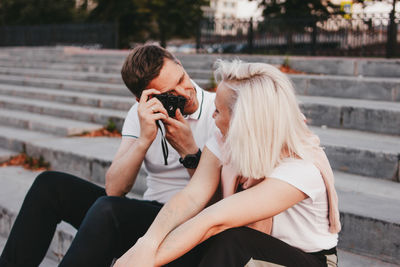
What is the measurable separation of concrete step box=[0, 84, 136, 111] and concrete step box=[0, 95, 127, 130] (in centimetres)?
11

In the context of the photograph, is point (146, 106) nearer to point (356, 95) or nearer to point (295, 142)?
point (295, 142)

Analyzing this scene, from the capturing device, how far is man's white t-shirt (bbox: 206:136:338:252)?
162 cm

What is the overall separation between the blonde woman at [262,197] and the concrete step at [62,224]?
0.65 m

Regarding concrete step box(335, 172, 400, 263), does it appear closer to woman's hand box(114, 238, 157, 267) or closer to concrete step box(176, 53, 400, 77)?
woman's hand box(114, 238, 157, 267)

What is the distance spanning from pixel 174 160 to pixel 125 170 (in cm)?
26

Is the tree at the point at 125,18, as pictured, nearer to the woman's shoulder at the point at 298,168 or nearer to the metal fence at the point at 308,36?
the metal fence at the point at 308,36

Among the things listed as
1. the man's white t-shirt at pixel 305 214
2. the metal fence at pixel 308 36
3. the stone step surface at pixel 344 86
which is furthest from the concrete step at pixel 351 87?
the metal fence at pixel 308 36

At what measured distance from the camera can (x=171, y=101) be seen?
7.19 feet

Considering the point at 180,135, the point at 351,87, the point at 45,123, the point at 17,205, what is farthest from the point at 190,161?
the point at 45,123

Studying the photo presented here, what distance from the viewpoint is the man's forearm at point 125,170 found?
2.27 meters

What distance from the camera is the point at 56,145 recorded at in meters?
4.43

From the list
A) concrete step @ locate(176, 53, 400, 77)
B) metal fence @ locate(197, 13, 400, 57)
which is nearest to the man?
concrete step @ locate(176, 53, 400, 77)

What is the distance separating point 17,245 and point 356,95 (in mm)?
3842

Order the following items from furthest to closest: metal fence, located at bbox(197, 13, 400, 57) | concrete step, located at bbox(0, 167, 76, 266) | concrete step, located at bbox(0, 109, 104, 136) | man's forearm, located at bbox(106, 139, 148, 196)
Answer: metal fence, located at bbox(197, 13, 400, 57)
concrete step, located at bbox(0, 109, 104, 136)
concrete step, located at bbox(0, 167, 76, 266)
man's forearm, located at bbox(106, 139, 148, 196)
